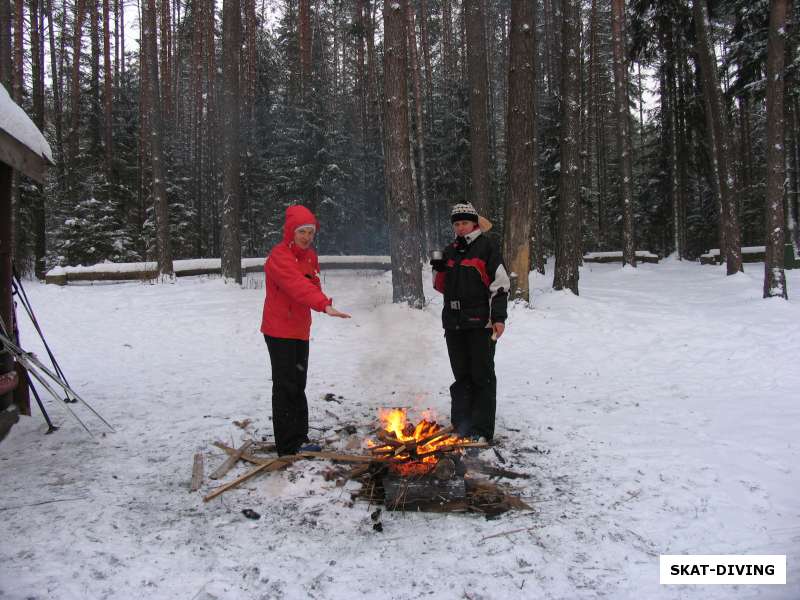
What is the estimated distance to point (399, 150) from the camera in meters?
10.5

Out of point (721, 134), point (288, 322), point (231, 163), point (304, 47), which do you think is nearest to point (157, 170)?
point (231, 163)

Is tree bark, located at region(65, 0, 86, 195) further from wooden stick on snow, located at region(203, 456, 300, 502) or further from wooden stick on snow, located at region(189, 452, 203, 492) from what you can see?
wooden stick on snow, located at region(203, 456, 300, 502)

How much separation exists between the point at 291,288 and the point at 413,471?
71.7 inches

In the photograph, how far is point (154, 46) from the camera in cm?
1617

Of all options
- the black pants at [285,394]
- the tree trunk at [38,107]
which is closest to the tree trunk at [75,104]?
the tree trunk at [38,107]

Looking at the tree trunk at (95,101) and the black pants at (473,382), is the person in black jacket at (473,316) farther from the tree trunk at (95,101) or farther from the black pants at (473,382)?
the tree trunk at (95,101)

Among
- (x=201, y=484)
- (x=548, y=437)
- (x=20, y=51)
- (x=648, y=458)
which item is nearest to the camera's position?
(x=201, y=484)

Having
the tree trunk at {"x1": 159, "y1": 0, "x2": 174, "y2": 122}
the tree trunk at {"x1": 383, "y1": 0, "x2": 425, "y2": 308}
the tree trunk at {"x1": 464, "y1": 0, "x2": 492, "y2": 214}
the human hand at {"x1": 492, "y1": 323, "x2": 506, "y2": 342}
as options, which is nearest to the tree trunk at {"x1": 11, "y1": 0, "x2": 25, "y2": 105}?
the tree trunk at {"x1": 159, "y1": 0, "x2": 174, "y2": 122}

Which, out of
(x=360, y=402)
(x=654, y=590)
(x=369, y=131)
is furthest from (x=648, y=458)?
(x=369, y=131)

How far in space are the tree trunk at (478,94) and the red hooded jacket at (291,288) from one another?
11.1 meters

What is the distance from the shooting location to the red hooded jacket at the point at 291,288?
4.37 m

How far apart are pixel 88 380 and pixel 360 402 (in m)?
4.13

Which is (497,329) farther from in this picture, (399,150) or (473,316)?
(399,150)

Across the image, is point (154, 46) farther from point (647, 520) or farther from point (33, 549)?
point (647, 520)
